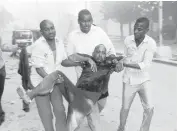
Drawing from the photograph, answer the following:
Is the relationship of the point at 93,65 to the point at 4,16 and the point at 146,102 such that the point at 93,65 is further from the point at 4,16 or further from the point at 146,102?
the point at 4,16

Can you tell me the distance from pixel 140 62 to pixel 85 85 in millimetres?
1025

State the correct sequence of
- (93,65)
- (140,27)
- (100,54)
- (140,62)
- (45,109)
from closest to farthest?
(93,65)
(100,54)
(45,109)
(140,27)
(140,62)

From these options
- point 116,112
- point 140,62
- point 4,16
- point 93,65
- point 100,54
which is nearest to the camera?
point 93,65

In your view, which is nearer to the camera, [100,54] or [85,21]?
[100,54]

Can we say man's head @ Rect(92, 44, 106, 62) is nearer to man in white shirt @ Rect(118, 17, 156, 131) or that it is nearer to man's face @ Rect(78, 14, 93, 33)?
man's face @ Rect(78, 14, 93, 33)

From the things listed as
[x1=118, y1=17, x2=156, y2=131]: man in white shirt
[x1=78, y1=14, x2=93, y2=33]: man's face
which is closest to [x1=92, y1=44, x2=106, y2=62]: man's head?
[x1=78, y1=14, x2=93, y2=33]: man's face

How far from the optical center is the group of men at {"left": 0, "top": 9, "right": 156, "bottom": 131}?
11.5 ft

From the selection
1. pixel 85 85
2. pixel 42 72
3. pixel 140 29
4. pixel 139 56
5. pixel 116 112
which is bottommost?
pixel 116 112

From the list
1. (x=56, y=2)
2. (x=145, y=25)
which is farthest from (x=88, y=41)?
(x=56, y=2)

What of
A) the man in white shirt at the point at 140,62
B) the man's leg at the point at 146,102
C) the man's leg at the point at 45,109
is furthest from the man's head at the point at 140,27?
the man's leg at the point at 45,109

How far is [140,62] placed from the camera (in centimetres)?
394

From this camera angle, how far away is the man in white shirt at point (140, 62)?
3.87 meters

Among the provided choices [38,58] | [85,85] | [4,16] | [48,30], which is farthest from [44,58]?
[4,16]

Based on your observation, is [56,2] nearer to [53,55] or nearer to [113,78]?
[113,78]
